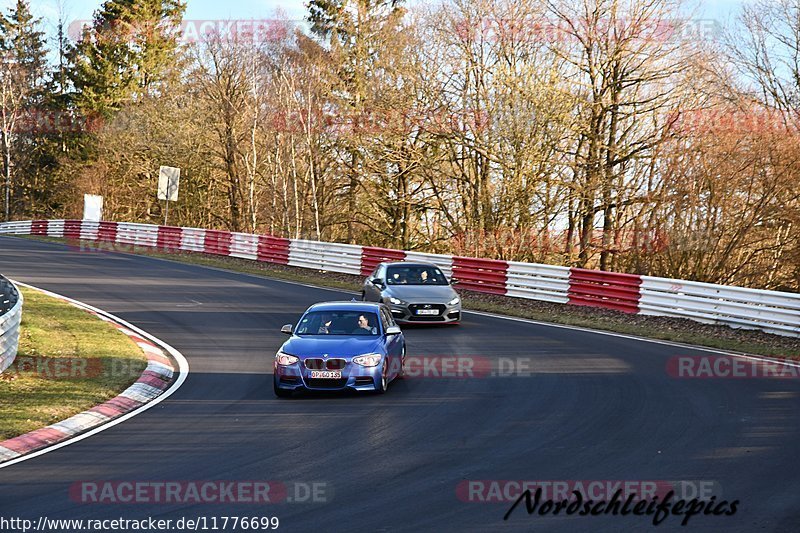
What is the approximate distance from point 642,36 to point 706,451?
80.4 ft

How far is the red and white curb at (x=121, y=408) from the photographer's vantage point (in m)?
10.1

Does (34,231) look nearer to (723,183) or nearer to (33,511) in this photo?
(723,183)

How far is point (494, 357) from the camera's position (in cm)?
1630

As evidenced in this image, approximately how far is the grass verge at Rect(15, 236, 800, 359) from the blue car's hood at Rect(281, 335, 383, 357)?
7820mm

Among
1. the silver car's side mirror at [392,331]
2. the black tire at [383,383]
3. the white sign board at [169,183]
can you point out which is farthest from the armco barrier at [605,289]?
the white sign board at [169,183]

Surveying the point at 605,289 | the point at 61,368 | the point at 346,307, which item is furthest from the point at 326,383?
the point at 605,289

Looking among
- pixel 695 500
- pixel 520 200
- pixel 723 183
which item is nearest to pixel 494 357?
pixel 695 500

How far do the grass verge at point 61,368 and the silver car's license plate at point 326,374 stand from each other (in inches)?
114

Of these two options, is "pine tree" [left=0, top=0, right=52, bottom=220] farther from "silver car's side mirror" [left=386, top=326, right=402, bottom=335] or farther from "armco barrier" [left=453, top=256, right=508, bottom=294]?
"silver car's side mirror" [left=386, top=326, right=402, bottom=335]

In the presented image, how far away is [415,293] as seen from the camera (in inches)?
803

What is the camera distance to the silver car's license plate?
12859 mm

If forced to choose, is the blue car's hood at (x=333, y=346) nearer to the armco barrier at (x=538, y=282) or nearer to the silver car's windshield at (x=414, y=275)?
the silver car's windshield at (x=414, y=275)

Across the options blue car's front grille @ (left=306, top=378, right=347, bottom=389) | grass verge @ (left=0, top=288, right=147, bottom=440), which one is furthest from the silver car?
blue car's front grille @ (left=306, top=378, right=347, bottom=389)

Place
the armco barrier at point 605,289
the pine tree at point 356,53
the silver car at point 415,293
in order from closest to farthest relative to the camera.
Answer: the silver car at point 415,293 → the armco barrier at point 605,289 → the pine tree at point 356,53
